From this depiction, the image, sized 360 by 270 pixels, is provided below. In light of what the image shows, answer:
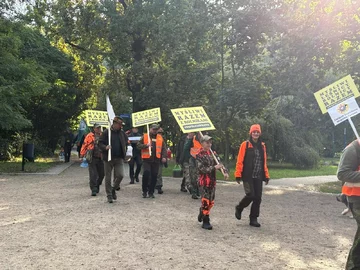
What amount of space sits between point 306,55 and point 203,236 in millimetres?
7468

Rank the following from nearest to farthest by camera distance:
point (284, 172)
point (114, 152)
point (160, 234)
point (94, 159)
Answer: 1. point (160, 234)
2. point (114, 152)
3. point (94, 159)
4. point (284, 172)

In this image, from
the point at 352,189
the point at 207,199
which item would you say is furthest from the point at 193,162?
the point at 352,189

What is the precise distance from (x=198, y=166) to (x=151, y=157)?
316 centimetres

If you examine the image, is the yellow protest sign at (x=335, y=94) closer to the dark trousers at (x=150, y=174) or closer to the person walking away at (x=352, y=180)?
the person walking away at (x=352, y=180)

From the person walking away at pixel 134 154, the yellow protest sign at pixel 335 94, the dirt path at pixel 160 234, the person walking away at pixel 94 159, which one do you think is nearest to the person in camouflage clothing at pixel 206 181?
the dirt path at pixel 160 234

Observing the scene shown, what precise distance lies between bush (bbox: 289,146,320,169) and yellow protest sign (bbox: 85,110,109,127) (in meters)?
15.4

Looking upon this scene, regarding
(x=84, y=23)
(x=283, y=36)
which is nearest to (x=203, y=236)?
(x=283, y=36)

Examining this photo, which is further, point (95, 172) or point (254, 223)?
point (95, 172)

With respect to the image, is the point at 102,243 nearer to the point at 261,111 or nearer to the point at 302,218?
the point at 302,218

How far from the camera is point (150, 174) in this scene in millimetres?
10258

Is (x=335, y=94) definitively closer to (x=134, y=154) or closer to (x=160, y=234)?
(x=160, y=234)

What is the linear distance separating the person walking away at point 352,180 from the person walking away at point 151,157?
6182 millimetres

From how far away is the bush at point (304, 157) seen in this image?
24.4m

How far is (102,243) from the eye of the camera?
19.5 ft
